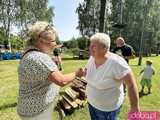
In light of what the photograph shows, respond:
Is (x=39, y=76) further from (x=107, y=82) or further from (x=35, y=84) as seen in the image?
(x=107, y=82)

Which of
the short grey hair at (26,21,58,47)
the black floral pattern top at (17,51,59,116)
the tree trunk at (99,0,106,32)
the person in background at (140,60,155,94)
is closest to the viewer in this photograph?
the black floral pattern top at (17,51,59,116)

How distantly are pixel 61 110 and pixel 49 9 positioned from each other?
44.0 metres

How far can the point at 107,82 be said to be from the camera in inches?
165

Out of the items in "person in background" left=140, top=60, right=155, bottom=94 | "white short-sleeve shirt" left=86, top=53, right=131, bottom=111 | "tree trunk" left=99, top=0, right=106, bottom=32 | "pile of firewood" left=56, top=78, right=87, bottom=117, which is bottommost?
"person in background" left=140, top=60, right=155, bottom=94

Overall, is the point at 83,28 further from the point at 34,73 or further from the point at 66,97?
the point at 34,73

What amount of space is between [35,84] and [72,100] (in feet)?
16.3

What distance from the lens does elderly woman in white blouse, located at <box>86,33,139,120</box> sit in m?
4.09

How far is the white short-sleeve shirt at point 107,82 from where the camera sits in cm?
412

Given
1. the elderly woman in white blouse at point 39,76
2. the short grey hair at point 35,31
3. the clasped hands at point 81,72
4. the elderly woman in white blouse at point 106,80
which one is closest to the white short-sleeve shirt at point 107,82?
the elderly woman in white blouse at point 106,80

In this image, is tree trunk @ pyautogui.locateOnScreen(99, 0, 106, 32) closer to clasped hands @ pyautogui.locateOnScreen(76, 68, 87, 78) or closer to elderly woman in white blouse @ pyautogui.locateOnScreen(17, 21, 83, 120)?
clasped hands @ pyautogui.locateOnScreen(76, 68, 87, 78)

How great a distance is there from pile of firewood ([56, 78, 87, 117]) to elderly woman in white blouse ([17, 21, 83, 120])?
3990 millimetres

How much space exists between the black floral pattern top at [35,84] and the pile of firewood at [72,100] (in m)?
4.00

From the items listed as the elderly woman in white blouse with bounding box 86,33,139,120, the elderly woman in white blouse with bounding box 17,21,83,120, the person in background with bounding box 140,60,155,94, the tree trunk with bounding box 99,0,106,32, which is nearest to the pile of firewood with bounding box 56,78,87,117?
the tree trunk with bounding box 99,0,106,32

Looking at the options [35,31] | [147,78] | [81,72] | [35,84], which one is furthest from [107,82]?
[147,78]
